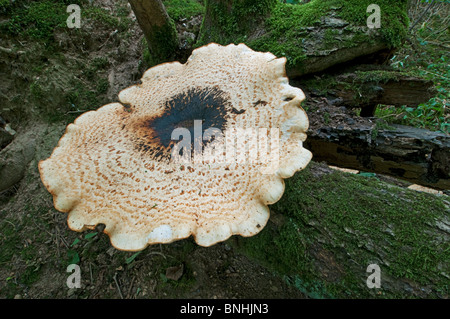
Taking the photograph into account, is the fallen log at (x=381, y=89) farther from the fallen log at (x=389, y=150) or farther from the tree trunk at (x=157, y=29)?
the tree trunk at (x=157, y=29)

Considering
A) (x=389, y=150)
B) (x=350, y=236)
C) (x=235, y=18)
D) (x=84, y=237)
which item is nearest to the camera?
(x=350, y=236)

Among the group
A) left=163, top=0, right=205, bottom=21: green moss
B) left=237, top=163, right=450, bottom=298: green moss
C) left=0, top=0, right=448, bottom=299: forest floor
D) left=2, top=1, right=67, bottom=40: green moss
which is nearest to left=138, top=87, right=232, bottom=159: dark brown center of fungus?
left=237, top=163, right=450, bottom=298: green moss

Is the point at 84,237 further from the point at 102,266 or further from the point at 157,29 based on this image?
the point at 157,29

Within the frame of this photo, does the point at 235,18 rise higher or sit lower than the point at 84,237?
higher

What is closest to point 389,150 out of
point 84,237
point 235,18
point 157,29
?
point 235,18

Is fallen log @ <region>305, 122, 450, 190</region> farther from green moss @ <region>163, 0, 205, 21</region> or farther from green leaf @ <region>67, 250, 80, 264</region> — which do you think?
green leaf @ <region>67, 250, 80, 264</region>

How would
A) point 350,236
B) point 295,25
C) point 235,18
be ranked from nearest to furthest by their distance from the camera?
1. point 350,236
2. point 295,25
3. point 235,18

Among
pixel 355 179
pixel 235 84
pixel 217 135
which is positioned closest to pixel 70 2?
pixel 235 84

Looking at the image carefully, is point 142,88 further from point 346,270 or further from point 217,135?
point 346,270
